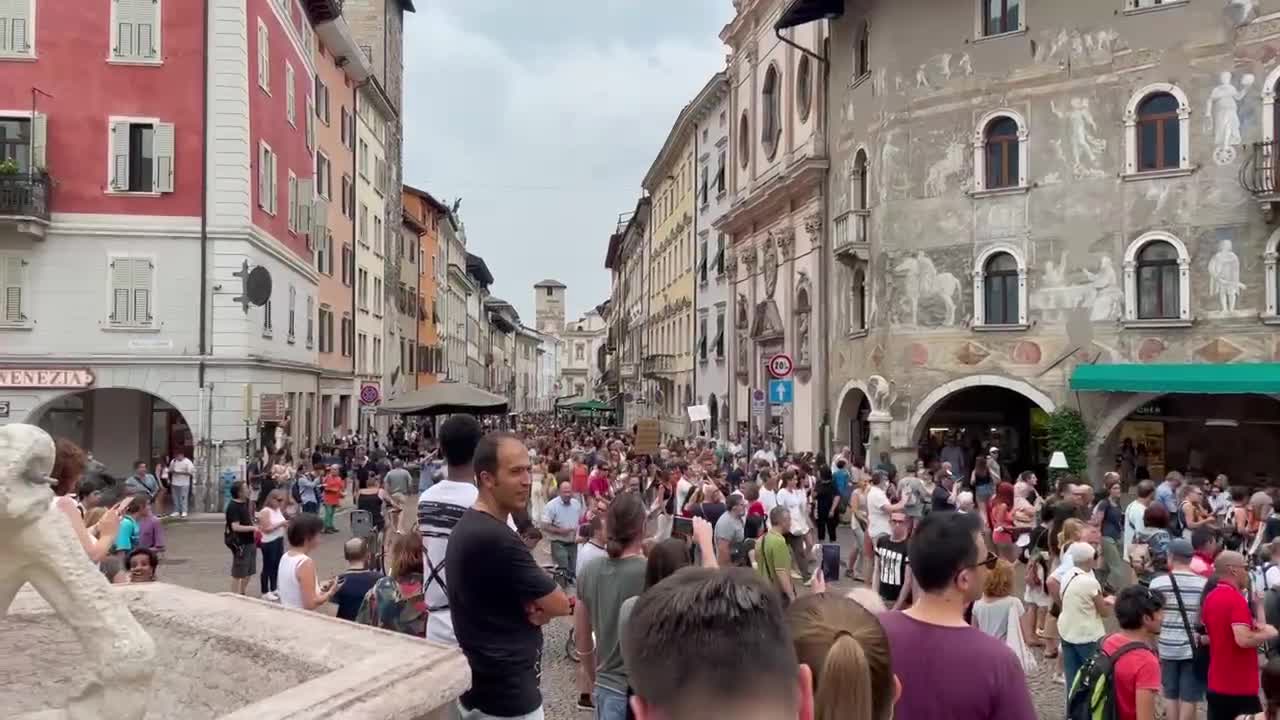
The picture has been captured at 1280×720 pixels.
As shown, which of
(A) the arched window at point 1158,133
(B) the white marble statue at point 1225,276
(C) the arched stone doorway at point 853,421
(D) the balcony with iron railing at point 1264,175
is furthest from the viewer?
(C) the arched stone doorway at point 853,421

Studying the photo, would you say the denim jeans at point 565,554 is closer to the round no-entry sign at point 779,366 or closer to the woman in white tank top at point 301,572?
the woman in white tank top at point 301,572

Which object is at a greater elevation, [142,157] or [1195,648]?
[142,157]

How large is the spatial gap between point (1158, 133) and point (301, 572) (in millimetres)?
22588

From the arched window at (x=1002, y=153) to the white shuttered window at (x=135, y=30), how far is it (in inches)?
771

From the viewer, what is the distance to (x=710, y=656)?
2.02 meters

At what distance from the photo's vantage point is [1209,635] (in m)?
7.72

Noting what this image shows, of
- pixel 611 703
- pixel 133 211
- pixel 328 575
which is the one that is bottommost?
pixel 328 575

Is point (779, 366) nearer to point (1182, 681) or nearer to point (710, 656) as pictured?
point (1182, 681)

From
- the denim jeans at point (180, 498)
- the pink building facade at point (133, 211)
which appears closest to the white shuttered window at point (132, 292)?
the pink building facade at point (133, 211)

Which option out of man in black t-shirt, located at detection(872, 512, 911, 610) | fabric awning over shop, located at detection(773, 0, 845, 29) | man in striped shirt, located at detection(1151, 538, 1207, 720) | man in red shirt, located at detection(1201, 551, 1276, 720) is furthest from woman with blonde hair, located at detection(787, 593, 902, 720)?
fabric awning over shop, located at detection(773, 0, 845, 29)

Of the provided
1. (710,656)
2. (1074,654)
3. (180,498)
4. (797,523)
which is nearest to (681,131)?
(180,498)

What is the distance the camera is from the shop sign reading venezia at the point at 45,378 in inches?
982

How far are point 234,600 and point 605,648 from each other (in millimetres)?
2055

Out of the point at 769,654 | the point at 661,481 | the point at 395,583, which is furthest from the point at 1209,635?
the point at 661,481
